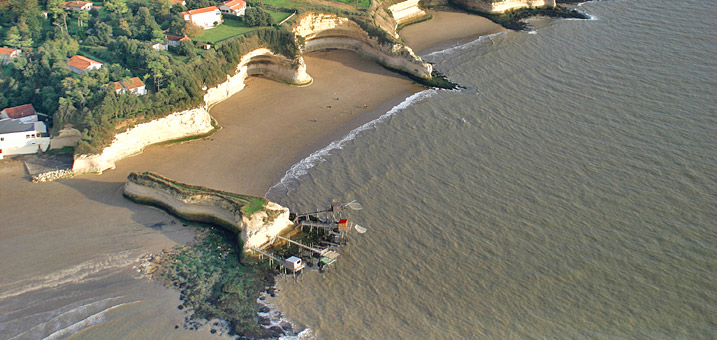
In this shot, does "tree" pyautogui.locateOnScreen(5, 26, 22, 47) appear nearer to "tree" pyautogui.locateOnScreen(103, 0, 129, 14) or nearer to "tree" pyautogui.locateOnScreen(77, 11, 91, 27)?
"tree" pyautogui.locateOnScreen(77, 11, 91, 27)

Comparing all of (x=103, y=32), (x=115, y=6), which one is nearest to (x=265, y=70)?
(x=103, y=32)

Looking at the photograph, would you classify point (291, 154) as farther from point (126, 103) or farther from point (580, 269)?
point (580, 269)

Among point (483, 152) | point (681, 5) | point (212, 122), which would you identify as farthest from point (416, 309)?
point (681, 5)

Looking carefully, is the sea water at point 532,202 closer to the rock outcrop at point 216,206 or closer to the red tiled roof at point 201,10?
the rock outcrop at point 216,206

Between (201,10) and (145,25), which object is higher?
(201,10)

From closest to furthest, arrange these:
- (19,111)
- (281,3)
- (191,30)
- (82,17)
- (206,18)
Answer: (19,111)
(191,30)
(82,17)
(206,18)
(281,3)

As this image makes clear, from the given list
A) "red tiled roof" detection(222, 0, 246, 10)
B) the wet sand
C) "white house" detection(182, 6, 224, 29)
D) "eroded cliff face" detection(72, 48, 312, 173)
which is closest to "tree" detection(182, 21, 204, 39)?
"white house" detection(182, 6, 224, 29)

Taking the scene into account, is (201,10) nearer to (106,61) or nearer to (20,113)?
(106,61)

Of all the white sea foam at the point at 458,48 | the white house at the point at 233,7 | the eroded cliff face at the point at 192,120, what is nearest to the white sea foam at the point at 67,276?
the eroded cliff face at the point at 192,120
